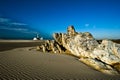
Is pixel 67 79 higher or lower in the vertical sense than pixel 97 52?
lower

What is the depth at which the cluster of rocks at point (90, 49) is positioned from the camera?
13.2m

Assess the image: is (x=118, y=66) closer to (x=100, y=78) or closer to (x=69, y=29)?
(x=100, y=78)

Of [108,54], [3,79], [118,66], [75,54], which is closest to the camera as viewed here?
[3,79]

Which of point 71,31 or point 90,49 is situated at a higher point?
point 71,31

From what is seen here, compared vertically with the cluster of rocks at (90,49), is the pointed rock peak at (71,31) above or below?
above

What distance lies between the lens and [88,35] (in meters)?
20.5

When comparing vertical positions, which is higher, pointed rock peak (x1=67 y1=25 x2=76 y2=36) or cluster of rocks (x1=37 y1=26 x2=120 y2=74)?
pointed rock peak (x1=67 y1=25 x2=76 y2=36)

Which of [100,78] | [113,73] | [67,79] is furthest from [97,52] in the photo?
[67,79]

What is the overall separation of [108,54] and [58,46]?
1076cm

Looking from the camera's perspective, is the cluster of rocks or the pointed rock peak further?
the pointed rock peak

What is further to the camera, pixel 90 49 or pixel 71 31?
pixel 71 31

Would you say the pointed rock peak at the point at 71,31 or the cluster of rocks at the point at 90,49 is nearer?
the cluster of rocks at the point at 90,49

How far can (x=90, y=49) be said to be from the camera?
18.1 metres

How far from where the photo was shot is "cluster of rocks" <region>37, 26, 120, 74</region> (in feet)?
43.3
